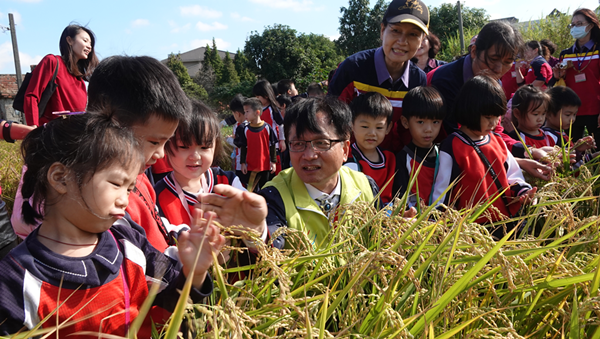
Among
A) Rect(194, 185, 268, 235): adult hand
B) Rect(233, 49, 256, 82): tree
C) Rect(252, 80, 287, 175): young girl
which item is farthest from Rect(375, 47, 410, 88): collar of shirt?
Rect(233, 49, 256, 82): tree

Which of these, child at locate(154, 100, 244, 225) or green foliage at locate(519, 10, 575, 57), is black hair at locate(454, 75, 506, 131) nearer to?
child at locate(154, 100, 244, 225)

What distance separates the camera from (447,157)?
266cm

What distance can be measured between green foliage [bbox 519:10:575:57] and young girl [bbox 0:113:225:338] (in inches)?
534

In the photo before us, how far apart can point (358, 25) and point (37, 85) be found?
45.1m

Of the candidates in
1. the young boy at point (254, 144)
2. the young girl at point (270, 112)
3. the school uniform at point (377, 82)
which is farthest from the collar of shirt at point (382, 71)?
the young girl at point (270, 112)

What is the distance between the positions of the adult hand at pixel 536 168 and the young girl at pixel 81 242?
241 centimetres

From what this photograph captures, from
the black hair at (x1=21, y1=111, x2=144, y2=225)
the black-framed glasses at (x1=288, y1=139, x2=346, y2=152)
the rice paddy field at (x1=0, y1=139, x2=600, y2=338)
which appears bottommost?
the rice paddy field at (x1=0, y1=139, x2=600, y2=338)

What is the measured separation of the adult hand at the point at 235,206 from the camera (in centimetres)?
133

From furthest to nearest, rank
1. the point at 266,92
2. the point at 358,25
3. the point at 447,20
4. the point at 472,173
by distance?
the point at 358,25 → the point at 447,20 → the point at 266,92 → the point at 472,173

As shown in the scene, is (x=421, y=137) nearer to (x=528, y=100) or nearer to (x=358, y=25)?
(x=528, y=100)

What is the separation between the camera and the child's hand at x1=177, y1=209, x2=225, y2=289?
3.82 ft

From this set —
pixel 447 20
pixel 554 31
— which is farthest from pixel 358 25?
pixel 554 31

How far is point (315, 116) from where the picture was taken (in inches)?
80.1

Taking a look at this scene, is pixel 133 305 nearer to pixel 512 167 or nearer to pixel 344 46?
pixel 512 167
